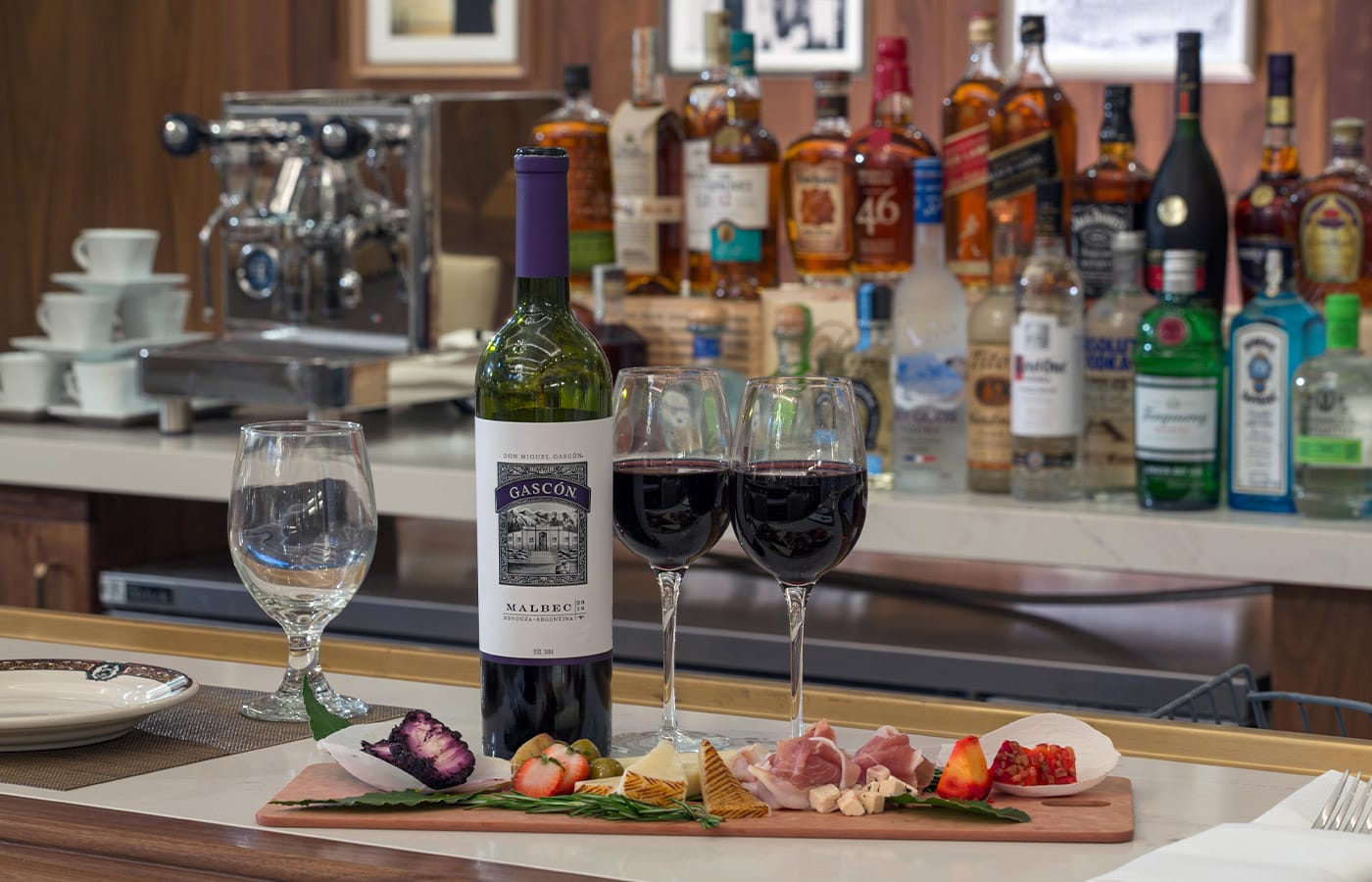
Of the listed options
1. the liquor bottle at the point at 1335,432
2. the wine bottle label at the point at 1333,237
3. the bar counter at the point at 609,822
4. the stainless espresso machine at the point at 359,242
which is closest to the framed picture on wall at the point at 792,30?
the stainless espresso machine at the point at 359,242

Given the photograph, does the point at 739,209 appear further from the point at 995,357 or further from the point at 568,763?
the point at 568,763

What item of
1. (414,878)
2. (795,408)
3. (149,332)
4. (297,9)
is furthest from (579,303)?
(297,9)

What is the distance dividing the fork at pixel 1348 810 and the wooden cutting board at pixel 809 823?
8 centimetres

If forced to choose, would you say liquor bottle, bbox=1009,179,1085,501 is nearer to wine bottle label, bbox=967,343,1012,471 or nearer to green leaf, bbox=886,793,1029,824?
wine bottle label, bbox=967,343,1012,471

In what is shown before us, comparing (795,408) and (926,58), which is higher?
(926,58)

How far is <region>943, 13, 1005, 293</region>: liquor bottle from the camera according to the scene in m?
1.79

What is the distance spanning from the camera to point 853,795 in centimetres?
72

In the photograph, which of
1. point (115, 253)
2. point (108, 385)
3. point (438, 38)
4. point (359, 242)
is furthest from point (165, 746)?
point (438, 38)

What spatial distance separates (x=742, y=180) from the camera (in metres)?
1.89

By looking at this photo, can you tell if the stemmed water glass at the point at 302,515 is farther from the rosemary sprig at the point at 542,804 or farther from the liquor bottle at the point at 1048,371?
the liquor bottle at the point at 1048,371

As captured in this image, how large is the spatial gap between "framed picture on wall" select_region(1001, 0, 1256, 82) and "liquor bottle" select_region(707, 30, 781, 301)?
1209 mm

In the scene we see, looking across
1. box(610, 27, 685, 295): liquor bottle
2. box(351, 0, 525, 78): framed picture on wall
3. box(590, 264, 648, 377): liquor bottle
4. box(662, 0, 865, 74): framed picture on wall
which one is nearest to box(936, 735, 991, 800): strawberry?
box(590, 264, 648, 377): liquor bottle

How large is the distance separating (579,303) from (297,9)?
5.70ft

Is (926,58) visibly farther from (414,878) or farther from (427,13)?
(414,878)
